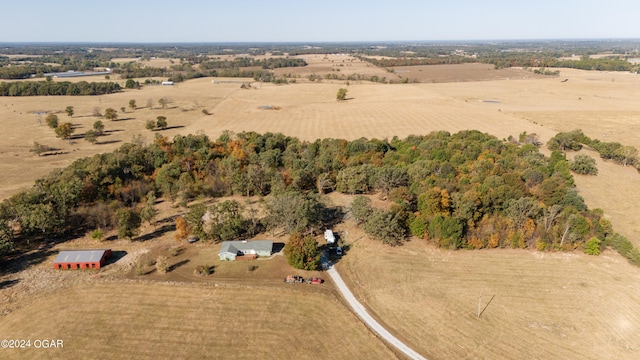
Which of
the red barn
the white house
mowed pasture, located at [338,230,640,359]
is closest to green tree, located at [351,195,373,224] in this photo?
mowed pasture, located at [338,230,640,359]

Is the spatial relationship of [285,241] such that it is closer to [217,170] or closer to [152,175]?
[217,170]

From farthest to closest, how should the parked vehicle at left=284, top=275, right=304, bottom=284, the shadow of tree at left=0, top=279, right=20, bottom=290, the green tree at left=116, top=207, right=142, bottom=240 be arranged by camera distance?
the green tree at left=116, top=207, right=142, bottom=240 → the parked vehicle at left=284, top=275, right=304, bottom=284 → the shadow of tree at left=0, top=279, right=20, bottom=290

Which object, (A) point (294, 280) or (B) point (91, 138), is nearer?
(A) point (294, 280)

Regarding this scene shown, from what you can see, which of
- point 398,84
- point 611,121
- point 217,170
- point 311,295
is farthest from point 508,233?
point 398,84

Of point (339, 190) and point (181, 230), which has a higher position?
point (181, 230)

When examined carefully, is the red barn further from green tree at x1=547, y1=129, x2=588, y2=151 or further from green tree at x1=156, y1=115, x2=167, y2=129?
green tree at x1=547, y1=129, x2=588, y2=151

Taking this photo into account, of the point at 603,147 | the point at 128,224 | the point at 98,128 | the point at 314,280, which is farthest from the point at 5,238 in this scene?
the point at 603,147

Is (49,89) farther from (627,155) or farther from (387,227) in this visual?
(627,155)
